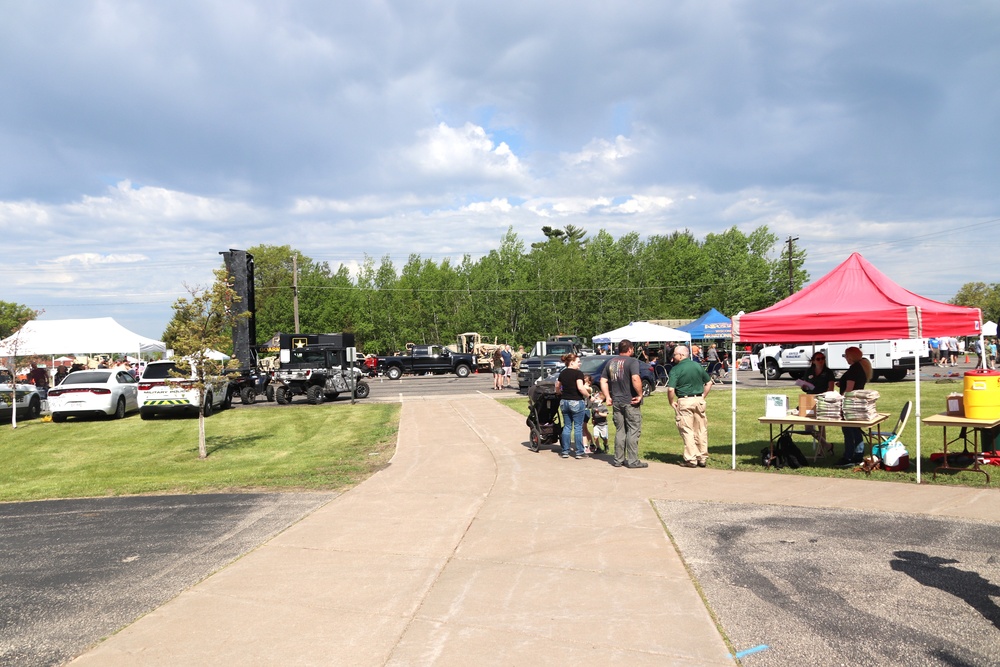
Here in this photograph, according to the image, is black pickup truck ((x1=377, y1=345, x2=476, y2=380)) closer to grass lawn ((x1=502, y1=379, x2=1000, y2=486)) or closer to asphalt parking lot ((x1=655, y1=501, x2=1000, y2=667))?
grass lawn ((x1=502, y1=379, x2=1000, y2=486))

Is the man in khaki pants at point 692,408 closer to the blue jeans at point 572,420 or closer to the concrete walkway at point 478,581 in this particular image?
the concrete walkway at point 478,581

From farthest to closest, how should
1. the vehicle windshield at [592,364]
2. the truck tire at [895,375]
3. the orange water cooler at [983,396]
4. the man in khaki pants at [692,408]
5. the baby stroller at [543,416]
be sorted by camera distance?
the truck tire at [895,375]
the vehicle windshield at [592,364]
the baby stroller at [543,416]
the man in khaki pants at [692,408]
the orange water cooler at [983,396]

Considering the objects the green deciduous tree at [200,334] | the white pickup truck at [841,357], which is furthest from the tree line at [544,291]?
the green deciduous tree at [200,334]

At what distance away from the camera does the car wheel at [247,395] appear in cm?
2517

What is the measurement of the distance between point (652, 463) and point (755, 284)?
62460 mm

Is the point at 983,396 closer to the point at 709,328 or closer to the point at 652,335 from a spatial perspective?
the point at 652,335

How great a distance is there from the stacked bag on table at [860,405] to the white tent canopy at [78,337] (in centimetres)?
2392

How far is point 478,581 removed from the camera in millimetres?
5469

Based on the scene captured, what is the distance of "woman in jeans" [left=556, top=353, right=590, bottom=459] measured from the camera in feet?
38.2

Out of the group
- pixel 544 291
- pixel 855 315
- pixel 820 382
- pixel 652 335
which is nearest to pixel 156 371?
pixel 652 335

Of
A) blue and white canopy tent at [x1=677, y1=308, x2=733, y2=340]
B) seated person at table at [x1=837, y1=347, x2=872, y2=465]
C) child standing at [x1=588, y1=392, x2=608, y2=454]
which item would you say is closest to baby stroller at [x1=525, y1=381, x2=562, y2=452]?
child standing at [x1=588, y1=392, x2=608, y2=454]

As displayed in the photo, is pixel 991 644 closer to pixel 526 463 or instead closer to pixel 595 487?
pixel 595 487

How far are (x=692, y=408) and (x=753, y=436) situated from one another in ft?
13.1

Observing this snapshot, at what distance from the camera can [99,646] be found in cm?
434
